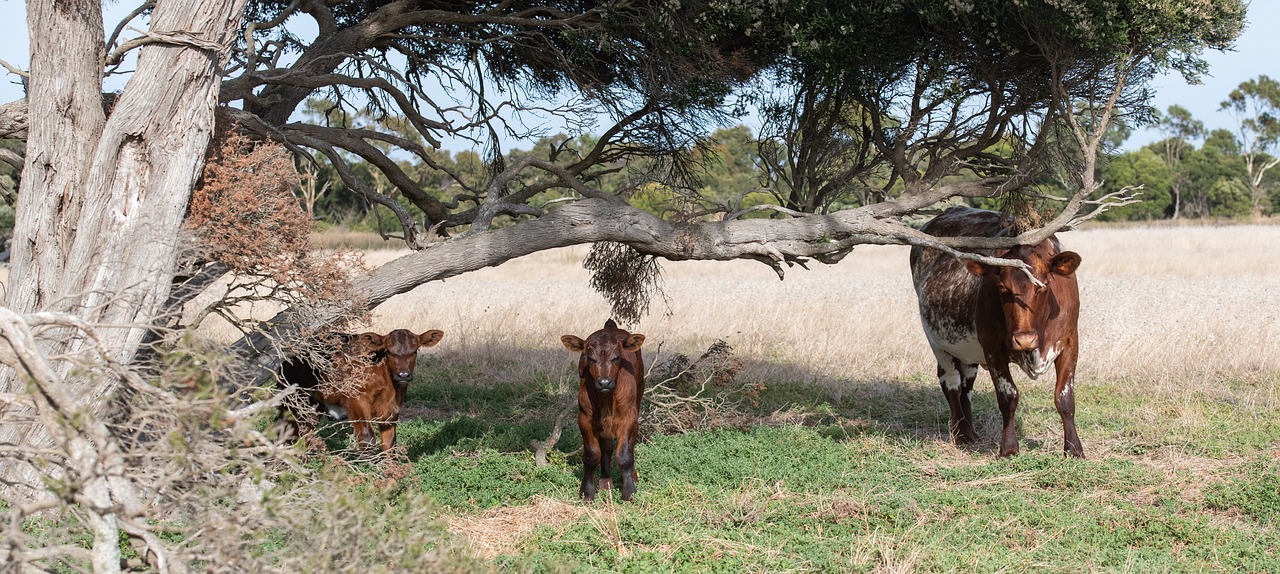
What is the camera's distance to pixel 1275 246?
29422 millimetres

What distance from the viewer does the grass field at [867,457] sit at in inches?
255

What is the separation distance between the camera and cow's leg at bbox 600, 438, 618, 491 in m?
7.73

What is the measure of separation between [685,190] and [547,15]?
1879 mm

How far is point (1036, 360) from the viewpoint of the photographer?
8.40 m

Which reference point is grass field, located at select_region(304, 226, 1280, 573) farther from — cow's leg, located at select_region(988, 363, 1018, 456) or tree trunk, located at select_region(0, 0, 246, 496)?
tree trunk, located at select_region(0, 0, 246, 496)

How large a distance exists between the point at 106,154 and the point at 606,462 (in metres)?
3.84

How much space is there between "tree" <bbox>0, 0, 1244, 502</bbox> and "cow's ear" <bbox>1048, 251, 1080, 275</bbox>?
0.31 m

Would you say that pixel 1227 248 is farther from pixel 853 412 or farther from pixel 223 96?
pixel 223 96

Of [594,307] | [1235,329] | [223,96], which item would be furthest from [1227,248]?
[223,96]

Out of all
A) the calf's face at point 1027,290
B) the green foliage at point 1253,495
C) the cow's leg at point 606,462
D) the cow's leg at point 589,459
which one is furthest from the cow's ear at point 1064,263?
the cow's leg at point 589,459

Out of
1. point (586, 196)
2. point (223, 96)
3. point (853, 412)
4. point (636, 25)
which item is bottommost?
point (853, 412)

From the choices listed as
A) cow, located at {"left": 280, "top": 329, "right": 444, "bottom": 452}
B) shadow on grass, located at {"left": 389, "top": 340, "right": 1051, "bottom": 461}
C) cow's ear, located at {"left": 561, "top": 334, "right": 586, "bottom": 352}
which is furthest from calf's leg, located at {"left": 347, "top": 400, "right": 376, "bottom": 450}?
cow's ear, located at {"left": 561, "top": 334, "right": 586, "bottom": 352}

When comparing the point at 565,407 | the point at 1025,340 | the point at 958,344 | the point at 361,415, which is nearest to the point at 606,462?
the point at 565,407

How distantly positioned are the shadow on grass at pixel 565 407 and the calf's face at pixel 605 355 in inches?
52.2
